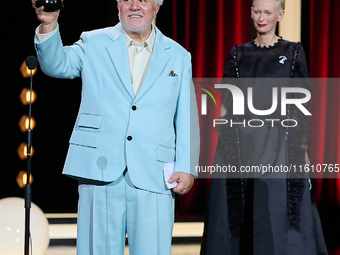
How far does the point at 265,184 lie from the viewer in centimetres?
278

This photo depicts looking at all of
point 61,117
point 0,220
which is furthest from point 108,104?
point 61,117

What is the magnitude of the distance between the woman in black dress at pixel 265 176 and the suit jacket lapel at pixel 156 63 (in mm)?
679

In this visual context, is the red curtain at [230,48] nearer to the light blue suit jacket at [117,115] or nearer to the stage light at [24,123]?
the stage light at [24,123]

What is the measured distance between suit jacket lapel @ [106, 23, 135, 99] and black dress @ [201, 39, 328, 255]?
84 cm

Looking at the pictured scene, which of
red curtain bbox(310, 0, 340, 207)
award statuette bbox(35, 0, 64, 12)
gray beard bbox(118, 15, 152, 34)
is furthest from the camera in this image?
red curtain bbox(310, 0, 340, 207)

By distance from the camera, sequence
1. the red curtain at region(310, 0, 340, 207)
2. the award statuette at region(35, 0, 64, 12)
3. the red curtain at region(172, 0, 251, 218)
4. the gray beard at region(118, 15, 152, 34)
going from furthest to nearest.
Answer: the red curtain at region(310, 0, 340, 207), the red curtain at region(172, 0, 251, 218), the gray beard at region(118, 15, 152, 34), the award statuette at region(35, 0, 64, 12)

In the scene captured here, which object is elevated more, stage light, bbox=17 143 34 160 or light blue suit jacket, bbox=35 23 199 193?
light blue suit jacket, bbox=35 23 199 193

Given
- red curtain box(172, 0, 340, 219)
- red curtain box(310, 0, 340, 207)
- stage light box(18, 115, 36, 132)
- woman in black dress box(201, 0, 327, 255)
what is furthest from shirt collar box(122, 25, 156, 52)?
red curtain box(310, 0, 340, 207)

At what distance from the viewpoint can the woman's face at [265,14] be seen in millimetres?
2785

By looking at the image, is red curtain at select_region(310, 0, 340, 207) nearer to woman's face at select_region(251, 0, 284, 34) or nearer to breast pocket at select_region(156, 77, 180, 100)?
woman's face at select_region(251, 0, 284, 34)

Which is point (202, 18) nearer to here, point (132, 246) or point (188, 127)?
point (188, 127)

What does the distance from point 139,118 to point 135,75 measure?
196 millimetres

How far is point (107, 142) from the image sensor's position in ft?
6.91

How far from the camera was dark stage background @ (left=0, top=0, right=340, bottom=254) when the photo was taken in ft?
14.1
